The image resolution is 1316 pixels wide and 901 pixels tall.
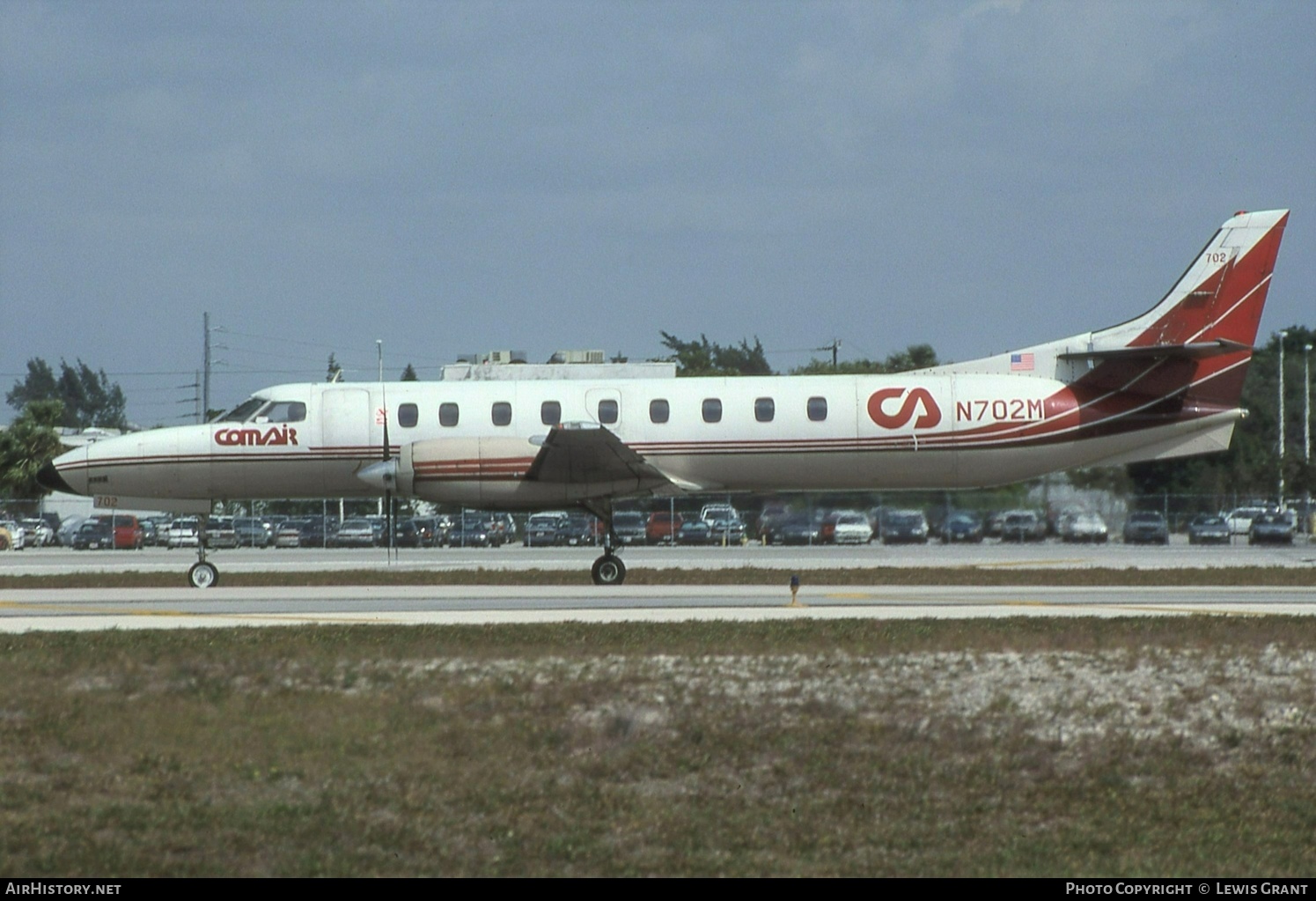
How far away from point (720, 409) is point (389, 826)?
18607 mm

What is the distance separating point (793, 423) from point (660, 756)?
1660 centimetres

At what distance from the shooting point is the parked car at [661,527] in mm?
56188

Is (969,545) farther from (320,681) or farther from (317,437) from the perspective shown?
(320,681)

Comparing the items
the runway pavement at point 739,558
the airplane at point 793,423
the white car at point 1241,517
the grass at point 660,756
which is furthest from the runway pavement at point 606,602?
the white car at point 1241,517

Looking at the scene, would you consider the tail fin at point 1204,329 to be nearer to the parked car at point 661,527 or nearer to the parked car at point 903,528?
the parked car at point 903,528

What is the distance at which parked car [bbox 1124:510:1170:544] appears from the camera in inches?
1897

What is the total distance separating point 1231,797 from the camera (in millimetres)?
11727

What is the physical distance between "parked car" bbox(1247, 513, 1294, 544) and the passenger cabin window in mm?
37348

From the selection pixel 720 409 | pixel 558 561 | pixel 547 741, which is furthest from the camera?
pixel 558 561

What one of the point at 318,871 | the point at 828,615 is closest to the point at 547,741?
the point at 318,871

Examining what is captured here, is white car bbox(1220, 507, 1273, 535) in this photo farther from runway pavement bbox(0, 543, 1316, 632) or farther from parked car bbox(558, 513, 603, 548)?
parked car bbox(558, 513, 603, 548)

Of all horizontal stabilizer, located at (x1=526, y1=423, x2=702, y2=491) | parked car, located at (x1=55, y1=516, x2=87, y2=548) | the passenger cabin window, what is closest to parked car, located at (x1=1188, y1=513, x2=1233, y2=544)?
horizontal stabilizer, located at (x1=526, y1=423, x2=702, y2=491)

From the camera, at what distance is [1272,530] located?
52.0 m

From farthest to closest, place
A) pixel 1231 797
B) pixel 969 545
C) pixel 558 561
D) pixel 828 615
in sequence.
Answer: pixel 969 545 → pixel 558 561 → pixel 828 615 → pixel 1231 797
